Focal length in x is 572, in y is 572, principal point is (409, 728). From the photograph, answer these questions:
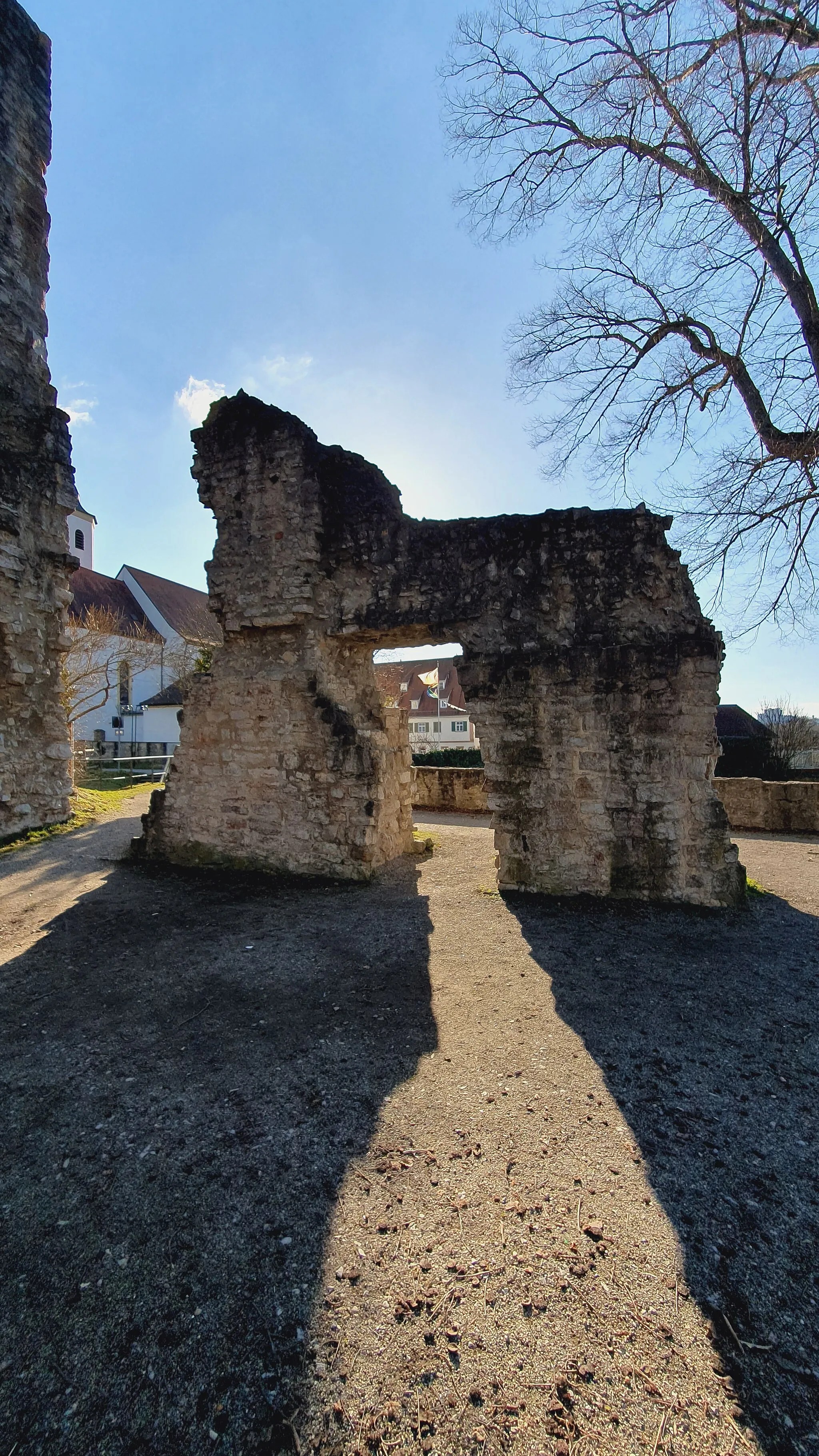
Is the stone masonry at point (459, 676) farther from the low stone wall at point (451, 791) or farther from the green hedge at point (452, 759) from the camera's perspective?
the green hedge at point (452, 759)

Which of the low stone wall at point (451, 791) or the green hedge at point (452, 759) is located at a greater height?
the green hedge at point (452, 759)

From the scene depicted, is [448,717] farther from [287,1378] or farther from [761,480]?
[287,1378]

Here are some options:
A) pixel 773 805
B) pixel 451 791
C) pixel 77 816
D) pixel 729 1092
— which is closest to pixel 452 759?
pixel 451 791

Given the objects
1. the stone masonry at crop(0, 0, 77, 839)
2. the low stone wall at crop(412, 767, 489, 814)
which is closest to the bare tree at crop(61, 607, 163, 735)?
the stone masonry at crop(0, 0, 77, 839)

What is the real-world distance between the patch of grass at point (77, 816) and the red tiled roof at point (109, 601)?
1942 cm

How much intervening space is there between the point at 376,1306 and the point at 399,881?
5.09 m

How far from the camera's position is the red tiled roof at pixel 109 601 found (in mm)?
32531

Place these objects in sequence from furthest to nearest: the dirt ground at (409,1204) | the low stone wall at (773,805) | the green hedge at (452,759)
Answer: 1. the green hedge at (452,759)
2. the low stone wall at (773,805)
3. the dirt ground at (409,1204)

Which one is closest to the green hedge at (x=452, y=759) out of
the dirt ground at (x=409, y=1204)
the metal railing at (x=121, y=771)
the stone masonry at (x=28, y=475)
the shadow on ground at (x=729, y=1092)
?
the metal railing at (x=121, y=771)

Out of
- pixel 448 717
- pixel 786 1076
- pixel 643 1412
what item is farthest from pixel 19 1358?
pixel 448 717

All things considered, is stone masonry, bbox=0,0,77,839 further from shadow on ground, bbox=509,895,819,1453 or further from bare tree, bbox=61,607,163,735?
shadow on ground, bbox=509,895,819,1453

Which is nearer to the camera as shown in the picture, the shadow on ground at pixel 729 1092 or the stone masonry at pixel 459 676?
the shadow on ground at pixel 729 1092

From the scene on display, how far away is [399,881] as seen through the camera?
23.0 feet

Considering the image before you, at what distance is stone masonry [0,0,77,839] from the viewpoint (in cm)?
939
